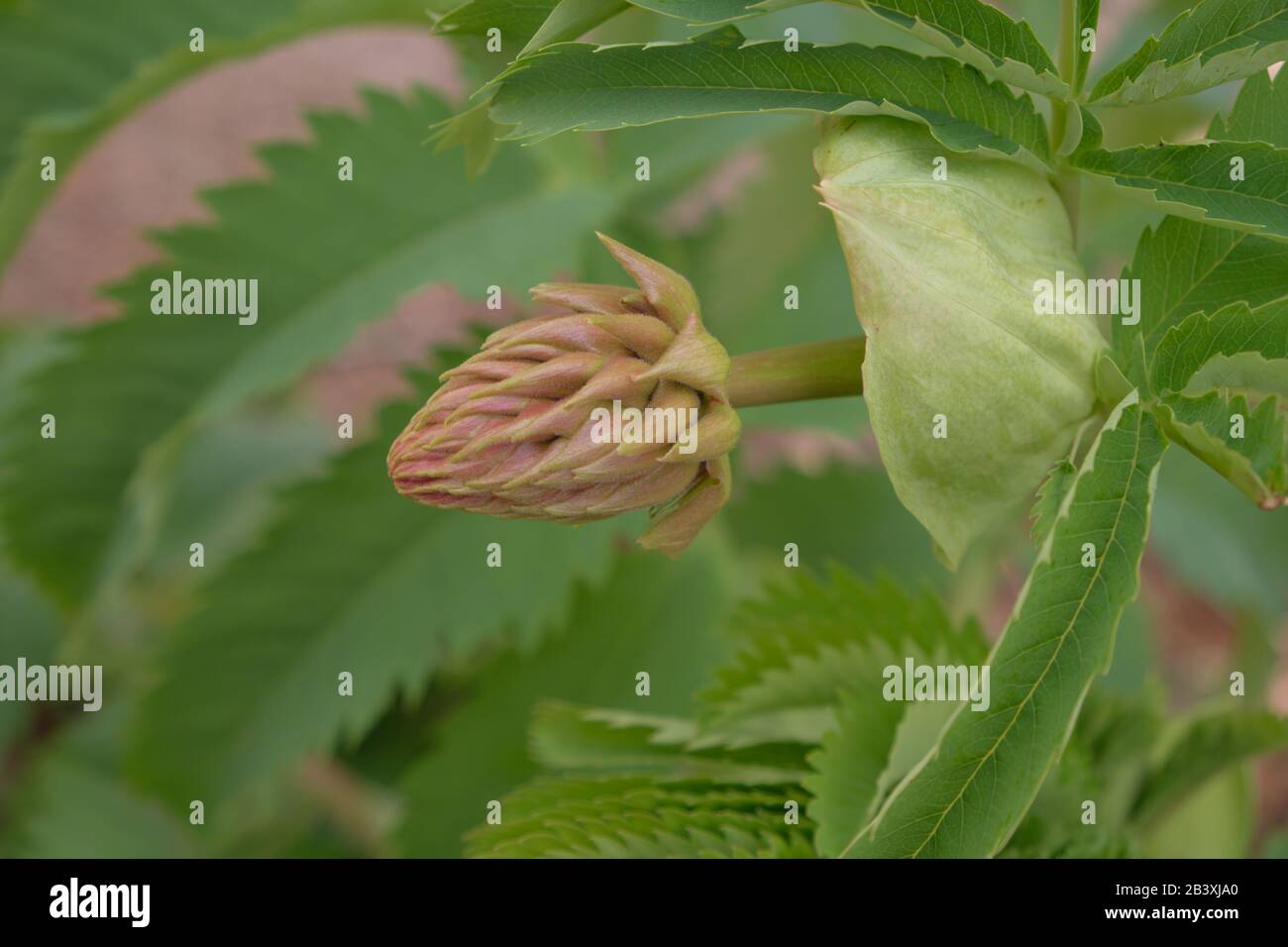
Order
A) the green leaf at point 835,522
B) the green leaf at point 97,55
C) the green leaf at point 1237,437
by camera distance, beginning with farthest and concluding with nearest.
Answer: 1. the green leaf at point 835,522
2. the green leaf at point 97,55
3. the green leaf at point 1237,437

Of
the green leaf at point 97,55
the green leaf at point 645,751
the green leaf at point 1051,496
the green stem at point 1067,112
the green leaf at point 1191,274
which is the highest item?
the green leaf at point 97,55

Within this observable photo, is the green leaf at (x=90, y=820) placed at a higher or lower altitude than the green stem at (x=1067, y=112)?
lower

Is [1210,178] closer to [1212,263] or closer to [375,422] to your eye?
[1212,263]

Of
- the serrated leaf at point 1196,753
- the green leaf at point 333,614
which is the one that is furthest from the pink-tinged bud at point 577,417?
the green leaf at point 333,614

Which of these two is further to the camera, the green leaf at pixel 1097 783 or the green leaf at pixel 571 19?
the green leaf at pixel 1097 783

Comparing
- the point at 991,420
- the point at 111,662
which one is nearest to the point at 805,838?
the point at 991,420

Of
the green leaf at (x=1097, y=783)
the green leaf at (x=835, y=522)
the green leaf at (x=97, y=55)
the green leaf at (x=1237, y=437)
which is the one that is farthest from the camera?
the green leaf at (x=835, y=522)

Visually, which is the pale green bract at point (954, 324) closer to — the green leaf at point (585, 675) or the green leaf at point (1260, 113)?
the green leaf at point (1260, 113)
